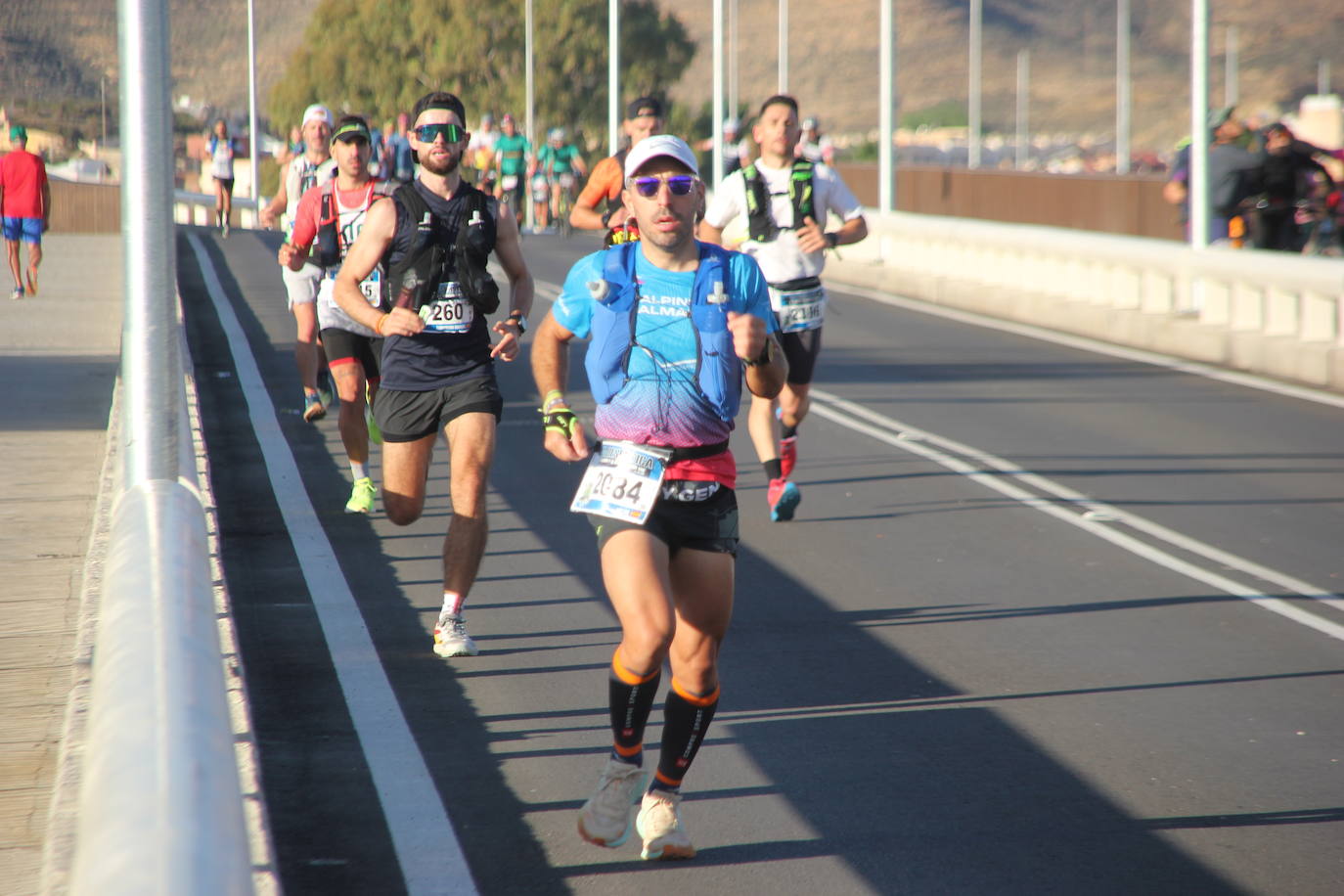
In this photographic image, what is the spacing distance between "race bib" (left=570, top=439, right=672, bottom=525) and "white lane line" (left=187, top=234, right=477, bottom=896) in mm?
993

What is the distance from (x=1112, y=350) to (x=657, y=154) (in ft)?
45.2

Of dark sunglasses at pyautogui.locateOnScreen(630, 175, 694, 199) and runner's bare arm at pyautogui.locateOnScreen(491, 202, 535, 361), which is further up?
dark sunglasses at pyautogui.locateOnScreen(630, 175, 694, 199)

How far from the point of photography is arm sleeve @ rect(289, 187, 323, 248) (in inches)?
417

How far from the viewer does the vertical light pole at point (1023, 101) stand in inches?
4970

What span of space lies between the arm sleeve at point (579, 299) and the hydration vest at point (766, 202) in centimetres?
499

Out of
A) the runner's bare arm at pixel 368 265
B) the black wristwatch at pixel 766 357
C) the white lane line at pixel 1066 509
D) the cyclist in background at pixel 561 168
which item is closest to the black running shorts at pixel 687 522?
the black wristwatch at pixel 766 357

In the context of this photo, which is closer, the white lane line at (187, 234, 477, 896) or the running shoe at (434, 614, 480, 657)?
the white lane line at (187, 234, 477, 896)

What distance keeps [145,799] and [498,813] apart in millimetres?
2835

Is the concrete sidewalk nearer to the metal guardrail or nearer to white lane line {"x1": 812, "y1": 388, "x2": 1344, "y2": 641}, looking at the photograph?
the metal guardrail

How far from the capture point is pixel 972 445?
12891 millimetres

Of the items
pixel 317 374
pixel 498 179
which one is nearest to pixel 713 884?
pixel 317 374

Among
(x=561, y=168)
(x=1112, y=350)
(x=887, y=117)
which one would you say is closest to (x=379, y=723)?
A: (x=1112, y=350)

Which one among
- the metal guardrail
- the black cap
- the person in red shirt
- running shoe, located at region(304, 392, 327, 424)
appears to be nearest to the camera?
the metal guardrail

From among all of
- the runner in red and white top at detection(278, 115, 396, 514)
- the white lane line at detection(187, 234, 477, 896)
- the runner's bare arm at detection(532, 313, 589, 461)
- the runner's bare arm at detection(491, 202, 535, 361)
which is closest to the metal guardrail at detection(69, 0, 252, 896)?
the white lane line at detection(187, 234, 477, 896)
